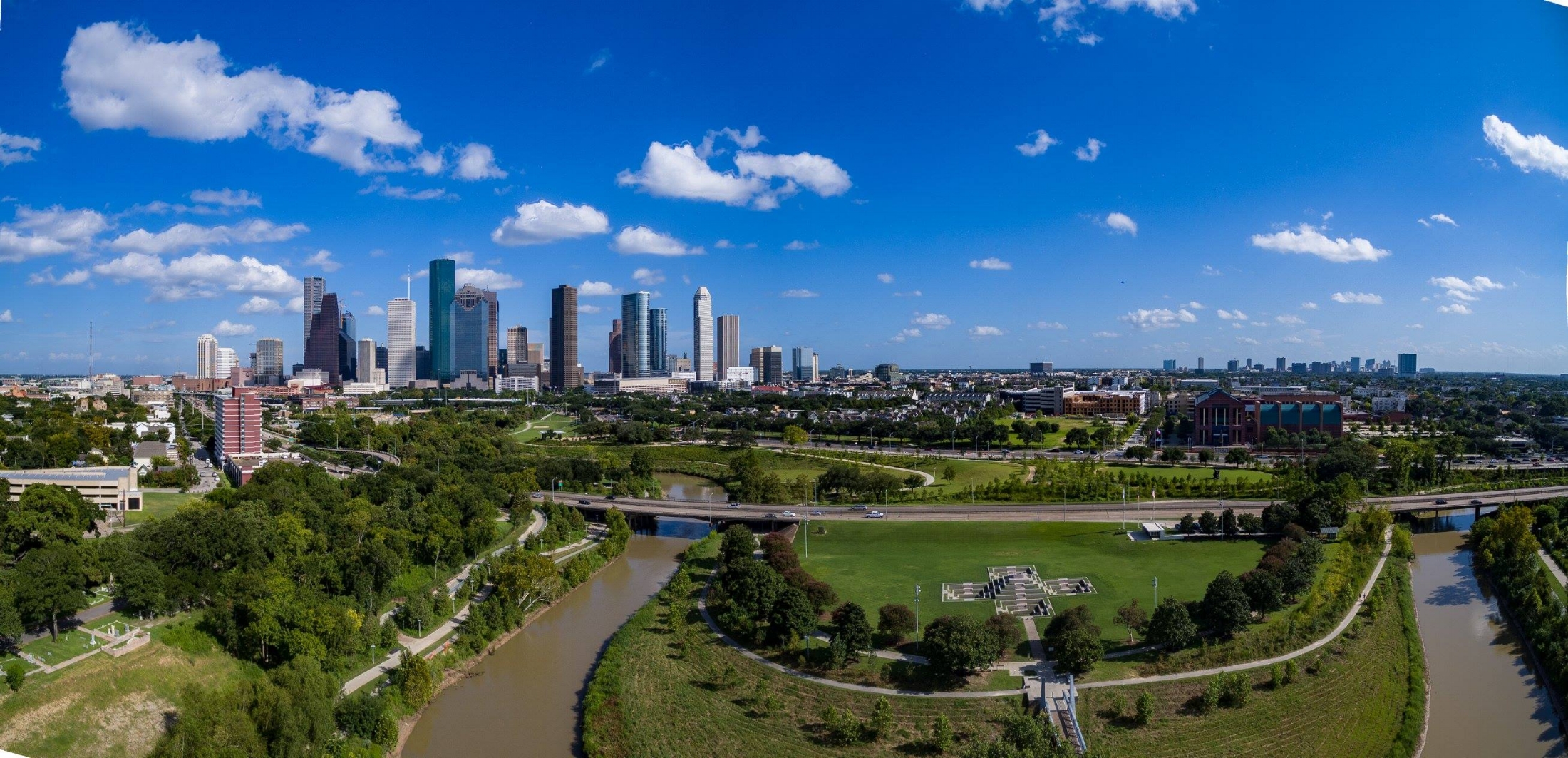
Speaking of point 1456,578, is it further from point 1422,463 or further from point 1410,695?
point 1422,463

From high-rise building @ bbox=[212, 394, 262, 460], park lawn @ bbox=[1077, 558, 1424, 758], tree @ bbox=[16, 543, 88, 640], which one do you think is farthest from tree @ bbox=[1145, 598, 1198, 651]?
high-rise building @ bbox=[212, 394, 262, 460]

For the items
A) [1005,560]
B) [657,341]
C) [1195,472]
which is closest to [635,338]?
[657,341]

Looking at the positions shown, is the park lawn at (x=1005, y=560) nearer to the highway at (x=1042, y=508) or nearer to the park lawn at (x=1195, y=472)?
the highway at (x=1042, y=508)

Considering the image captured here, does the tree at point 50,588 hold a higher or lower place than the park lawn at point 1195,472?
higher

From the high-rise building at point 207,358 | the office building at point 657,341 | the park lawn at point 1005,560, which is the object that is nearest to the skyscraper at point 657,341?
the office building at point 657,341

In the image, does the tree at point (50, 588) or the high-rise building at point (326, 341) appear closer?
the tree at point (50, 588)

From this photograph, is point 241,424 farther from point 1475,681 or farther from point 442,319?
point 442,319

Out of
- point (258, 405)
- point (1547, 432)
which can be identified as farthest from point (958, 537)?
point (1547, 432)
